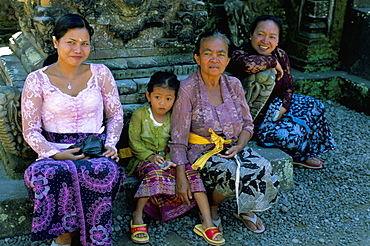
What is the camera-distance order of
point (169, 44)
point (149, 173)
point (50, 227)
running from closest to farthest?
point (50, 227) → point (149, 173) → point (169, 44)

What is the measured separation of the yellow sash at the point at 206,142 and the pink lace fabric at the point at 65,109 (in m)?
0.57

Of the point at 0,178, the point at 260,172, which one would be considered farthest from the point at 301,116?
the point at 0,178

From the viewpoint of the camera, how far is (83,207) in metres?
2.75

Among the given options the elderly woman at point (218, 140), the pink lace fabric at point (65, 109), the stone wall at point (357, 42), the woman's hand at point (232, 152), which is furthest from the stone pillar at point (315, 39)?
the pink lace fabric at point (65, 109)

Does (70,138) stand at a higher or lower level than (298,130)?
higher

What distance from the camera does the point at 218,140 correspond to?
10.7 ft

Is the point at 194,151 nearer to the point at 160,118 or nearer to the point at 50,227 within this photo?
the point at 160,118

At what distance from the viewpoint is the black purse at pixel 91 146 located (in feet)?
9.46

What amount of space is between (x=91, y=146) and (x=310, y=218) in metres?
1.82

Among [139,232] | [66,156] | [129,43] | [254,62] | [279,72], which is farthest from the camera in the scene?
[129,43]

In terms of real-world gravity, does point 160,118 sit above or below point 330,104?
above

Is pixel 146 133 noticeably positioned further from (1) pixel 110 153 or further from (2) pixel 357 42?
(2) pixel 357 42

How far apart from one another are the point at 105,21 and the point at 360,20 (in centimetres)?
369

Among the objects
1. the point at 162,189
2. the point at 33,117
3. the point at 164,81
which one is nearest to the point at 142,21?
the point at 164,81
